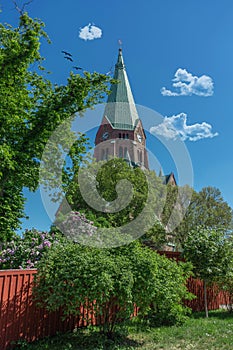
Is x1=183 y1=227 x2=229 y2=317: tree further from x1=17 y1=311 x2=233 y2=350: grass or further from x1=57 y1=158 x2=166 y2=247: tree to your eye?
x1=57 y1=158 x2=166 y2=247: tree

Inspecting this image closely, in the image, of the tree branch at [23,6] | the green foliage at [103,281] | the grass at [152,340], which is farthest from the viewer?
the tree branch at [23,6]

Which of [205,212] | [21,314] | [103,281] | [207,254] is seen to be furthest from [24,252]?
[205,212]

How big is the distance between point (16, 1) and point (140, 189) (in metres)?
13.8

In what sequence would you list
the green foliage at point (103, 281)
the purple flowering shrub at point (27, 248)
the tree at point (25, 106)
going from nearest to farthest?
the green foliage at point (103, 281) < the purple flowering shrub at point (27, 248) < the tree at point (25, 106)

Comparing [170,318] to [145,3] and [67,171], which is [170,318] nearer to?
[67,171]

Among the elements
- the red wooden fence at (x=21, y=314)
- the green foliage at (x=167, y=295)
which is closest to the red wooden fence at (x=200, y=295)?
the green foliage at (x=167, y=295)

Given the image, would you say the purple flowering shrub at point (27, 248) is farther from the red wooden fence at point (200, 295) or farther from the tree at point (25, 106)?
the red wooden fence at point (200, 295)

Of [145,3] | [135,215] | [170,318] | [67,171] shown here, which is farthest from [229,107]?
[135,215]

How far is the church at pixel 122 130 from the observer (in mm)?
39316

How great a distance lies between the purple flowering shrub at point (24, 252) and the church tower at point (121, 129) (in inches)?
1004

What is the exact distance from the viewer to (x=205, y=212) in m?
25.6

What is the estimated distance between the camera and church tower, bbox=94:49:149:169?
39562mm

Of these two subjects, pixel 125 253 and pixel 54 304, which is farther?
pixel 125 253

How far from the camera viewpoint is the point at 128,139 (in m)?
48.1
